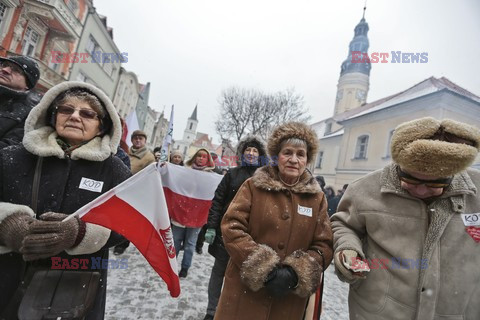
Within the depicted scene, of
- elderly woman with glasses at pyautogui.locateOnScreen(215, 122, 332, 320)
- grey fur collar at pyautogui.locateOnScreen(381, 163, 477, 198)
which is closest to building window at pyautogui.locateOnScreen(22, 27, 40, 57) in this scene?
elderly woman with glasses at pyautogui.locateOnScreen(215, 122, 332, 320)

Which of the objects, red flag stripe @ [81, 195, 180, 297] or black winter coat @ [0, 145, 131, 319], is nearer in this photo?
black winter coat @ [0, 145, 131, 319]

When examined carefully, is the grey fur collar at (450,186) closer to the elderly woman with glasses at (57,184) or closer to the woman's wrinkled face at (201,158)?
the elderly woman with glasses at (57,184)

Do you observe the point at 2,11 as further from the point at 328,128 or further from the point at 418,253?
the point at 328,128

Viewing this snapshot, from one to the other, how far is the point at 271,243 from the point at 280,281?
27cm

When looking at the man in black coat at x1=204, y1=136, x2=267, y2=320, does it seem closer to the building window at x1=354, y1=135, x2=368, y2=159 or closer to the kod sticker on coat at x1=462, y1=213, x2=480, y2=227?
the kod sticker on coat at x1=462, y1=213, x2=480, y2=227

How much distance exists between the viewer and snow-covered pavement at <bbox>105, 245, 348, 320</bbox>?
2914 millimetres

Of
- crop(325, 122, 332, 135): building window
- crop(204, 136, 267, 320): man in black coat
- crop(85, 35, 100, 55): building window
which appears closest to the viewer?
crop(204, 136, 267, 320): man in black coat

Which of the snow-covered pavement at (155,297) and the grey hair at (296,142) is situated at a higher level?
the grey hair at (296,142)

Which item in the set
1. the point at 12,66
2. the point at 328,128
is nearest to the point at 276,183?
the point at 12,66

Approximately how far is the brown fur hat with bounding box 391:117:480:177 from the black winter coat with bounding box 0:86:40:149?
2784 mm

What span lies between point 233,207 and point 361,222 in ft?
2.99

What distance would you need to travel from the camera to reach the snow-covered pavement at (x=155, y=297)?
2.91m

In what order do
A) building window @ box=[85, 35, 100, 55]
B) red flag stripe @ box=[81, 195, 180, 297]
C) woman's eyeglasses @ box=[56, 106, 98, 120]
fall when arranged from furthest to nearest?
1. building window @ box=[85, 35, 100, 55]
2. woman's eyeglasses @ box=[56, 106, 98, 120]
3. red flag stripe @ box=[81, 195, 180, 297]

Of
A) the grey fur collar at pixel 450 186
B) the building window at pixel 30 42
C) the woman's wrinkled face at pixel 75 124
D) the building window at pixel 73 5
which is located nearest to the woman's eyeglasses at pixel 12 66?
the woman's wrinkled face at pixel 75 124
